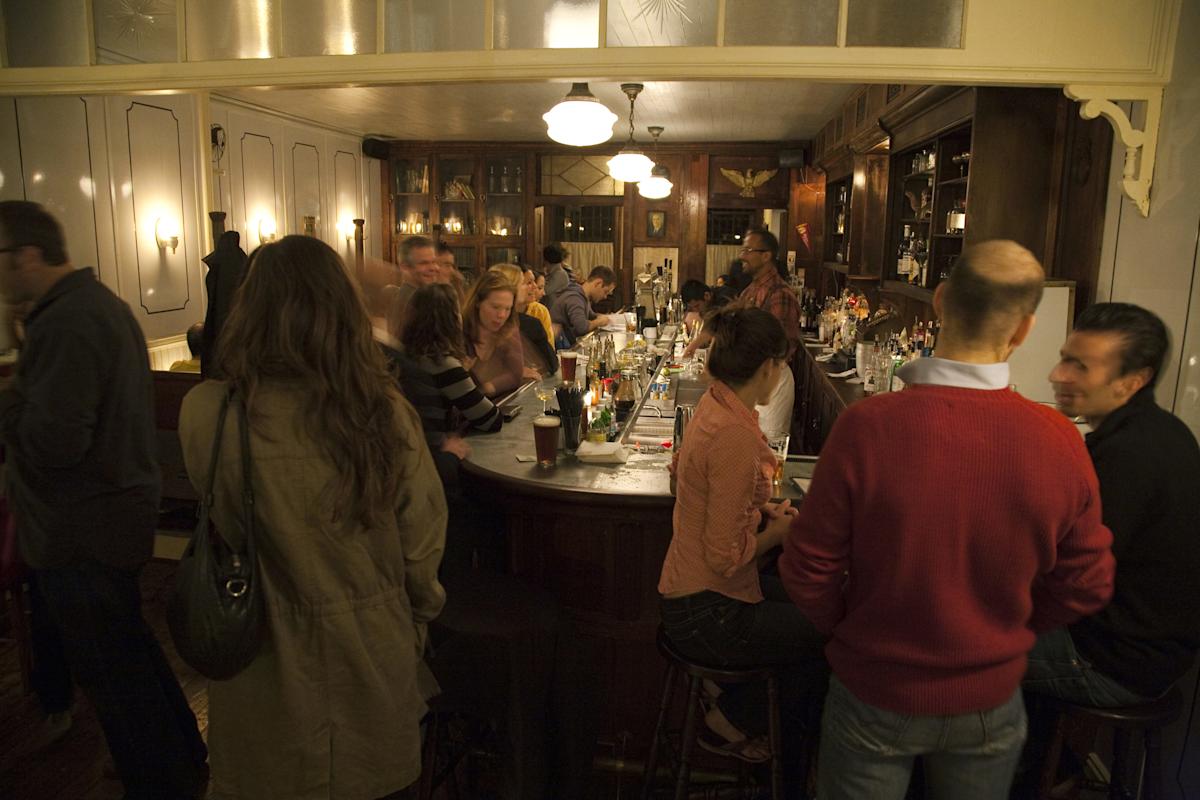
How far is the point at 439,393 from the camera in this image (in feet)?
9.64

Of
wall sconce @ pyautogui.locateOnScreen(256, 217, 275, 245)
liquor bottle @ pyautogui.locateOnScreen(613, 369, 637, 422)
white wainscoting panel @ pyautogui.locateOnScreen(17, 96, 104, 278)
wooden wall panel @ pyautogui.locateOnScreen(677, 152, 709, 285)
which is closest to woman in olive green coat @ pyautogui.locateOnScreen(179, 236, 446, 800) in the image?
liquor bottle @ pyautogui.locateOnScreen(613, 369, 637, 422)

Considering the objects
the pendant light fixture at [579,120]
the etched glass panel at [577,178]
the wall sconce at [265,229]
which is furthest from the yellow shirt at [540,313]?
the etched glass panel at [577,178]

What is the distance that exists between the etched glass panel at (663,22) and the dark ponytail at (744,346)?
1.18 m

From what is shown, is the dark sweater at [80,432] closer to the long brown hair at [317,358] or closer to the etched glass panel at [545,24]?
the long brown hair at [317,358]

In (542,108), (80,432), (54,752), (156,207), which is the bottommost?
(54,752)

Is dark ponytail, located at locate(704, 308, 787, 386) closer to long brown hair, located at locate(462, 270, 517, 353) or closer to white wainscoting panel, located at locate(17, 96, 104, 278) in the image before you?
long brown hair, located at locate(462, 270, 517, 353)

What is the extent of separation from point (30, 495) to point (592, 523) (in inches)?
64.2

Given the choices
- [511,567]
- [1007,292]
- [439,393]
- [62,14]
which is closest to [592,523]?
[511,567]

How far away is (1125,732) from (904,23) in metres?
2.21

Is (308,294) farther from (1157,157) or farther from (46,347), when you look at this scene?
(1157,157)

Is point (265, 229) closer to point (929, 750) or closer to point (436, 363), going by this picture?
point (436, 363)

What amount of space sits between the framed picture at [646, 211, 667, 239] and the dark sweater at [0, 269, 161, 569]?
9.24 meters

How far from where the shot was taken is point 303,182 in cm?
967

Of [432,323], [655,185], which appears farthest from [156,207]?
[432,323]
